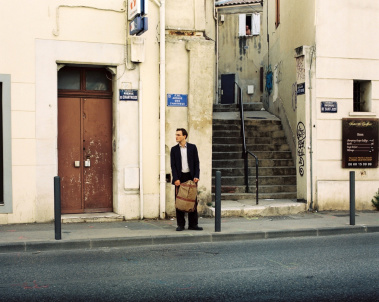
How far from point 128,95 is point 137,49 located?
99cm

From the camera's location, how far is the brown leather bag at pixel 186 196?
10039 mm

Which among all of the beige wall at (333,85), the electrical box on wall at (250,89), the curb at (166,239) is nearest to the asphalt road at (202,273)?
the curb at (166,239)

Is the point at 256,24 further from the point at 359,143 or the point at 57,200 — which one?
the point at 57,200

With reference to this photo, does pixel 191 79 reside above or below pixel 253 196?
above

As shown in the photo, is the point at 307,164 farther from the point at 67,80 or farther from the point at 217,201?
the point at 67,80

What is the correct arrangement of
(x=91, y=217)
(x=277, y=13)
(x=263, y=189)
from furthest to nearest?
(x=277, y=13) < (x=263, y=189) < (x=91, y=217)

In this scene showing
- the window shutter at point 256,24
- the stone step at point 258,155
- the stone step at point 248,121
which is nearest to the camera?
the stone step at point 258,155

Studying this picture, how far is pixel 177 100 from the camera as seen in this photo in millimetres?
12125

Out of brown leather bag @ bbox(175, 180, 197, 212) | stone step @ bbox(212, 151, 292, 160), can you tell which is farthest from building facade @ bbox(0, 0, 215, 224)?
stone step @ bbox(212, 151, 292, 160)

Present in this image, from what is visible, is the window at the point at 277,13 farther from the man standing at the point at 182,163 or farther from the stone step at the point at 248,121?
the man standing at the point at 182,163

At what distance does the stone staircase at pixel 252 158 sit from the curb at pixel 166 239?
3.29 metres

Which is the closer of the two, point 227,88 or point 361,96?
point 361,96

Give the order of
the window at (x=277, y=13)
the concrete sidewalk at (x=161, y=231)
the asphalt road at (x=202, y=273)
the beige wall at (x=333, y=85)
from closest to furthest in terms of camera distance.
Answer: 1. the asphalt road at (x=202, y=273)
2. the concrete sidewalk at (x=161, y=231)
3. the beige wall at (x=333, y=85)
4. the window at (x=277, y=13)

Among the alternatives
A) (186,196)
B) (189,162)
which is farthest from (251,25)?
(186,196)
